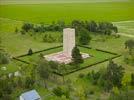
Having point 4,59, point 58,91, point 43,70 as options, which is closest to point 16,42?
point 4,59

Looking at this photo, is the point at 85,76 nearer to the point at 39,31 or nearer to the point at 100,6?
the point at 39,31

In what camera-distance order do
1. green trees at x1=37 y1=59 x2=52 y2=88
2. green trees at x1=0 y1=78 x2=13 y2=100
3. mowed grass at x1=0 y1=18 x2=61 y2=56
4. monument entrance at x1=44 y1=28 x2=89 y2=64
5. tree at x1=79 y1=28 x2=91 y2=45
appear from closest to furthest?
green trees at x1=0 y1=78 x2=13 y2=100
green trees at x1=37 y1=59 x2=52 y2=88
monument entrance at x1=44 y1=28 x2=89 y2=64
mowed grass at x1=0 y1=18 x2=61 y2=56
tree at x1=79 y1=28 x2=91 y2=45

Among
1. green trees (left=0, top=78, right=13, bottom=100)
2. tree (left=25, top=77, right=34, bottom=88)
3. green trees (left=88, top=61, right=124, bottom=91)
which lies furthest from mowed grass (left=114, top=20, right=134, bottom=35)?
green trees (left=0, top=78, right=13, bottom=100)

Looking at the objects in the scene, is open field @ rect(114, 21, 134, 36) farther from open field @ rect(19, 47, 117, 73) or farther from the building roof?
the building roof

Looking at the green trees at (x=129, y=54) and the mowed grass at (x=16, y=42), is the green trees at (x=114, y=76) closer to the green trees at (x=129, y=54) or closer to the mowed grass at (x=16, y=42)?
the green trees at (x=129, y=54)

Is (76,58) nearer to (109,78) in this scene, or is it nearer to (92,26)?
(109,78)

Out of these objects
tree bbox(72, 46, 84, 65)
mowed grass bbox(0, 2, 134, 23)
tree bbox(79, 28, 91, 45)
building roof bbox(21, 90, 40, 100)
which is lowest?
building roof bbox(21, 90, 40, 100)

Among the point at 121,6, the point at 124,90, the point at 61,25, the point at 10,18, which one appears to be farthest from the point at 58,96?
the point at 121,6

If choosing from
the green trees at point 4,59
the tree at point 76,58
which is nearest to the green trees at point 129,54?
the tree at point 76,58
